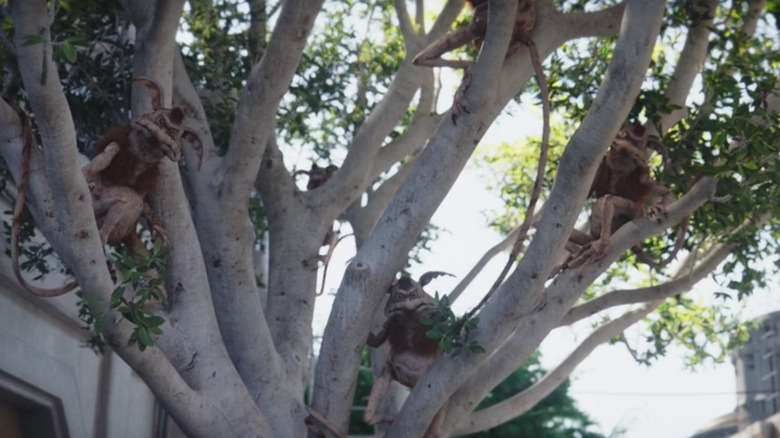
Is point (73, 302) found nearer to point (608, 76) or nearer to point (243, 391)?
point (243, 391)

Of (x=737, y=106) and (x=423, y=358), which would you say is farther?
(x=423, y=358)

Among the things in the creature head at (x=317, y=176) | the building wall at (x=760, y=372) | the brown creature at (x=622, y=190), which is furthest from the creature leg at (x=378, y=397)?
the building wall at (x=760, y=372)

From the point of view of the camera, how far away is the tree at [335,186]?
23.9 feet

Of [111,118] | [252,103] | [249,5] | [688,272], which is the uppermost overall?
[249,5]

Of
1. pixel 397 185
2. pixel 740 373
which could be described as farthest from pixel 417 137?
pixel 740 373

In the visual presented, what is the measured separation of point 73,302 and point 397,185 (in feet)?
9.09

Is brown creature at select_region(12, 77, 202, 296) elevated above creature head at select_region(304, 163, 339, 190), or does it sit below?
below

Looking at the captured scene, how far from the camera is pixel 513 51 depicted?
27.9 ft

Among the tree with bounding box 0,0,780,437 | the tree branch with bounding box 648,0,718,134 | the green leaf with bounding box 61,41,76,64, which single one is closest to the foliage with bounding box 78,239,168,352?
the tree with bounding box 0,0,780,437

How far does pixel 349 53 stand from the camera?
1202 cm

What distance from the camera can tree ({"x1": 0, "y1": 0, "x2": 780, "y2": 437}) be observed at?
727 centimetres

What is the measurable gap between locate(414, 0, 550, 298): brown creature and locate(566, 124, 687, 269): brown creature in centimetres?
42

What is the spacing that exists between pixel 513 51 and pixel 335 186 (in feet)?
5.72

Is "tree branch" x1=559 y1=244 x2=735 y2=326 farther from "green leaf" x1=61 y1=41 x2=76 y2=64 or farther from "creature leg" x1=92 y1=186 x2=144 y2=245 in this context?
"green leaf" x1=61 y1=41 x2=76 y2=64
